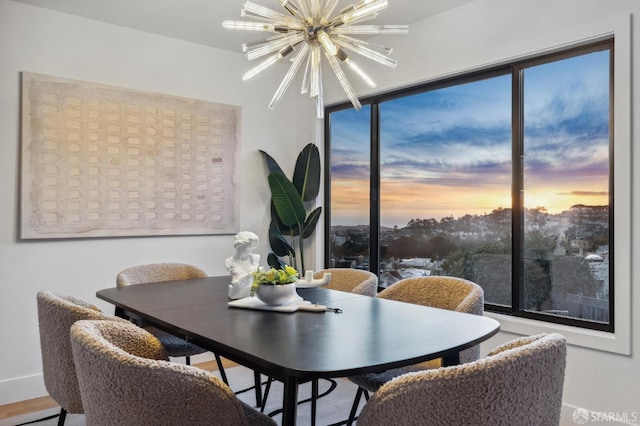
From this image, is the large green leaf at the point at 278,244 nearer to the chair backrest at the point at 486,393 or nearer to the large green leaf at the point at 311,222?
the large green leaf at the point at 311,222

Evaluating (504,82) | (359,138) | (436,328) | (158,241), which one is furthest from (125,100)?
(436,328)

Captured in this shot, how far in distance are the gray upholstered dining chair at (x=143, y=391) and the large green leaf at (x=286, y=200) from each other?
2.75 meters

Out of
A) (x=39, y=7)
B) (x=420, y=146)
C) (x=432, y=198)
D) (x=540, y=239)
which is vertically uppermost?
(x=39, y=7)

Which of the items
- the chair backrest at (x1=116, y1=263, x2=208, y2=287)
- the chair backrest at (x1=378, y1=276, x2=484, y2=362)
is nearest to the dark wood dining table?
the chair backrest at (x1=378, y1=276, x2=484, y2=362)

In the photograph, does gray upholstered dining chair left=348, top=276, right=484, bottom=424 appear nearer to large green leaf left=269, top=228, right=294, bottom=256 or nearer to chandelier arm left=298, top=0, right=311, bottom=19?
chandelier arm left=298, top=0, right=311, bottom=19

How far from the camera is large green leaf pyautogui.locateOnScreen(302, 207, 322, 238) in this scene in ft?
13.8

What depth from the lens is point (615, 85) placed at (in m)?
2.43

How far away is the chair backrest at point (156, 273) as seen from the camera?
2834 millimetres

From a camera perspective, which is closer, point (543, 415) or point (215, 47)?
point (543, 415)

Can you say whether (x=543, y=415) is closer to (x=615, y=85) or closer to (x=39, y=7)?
(x=615, y=85)

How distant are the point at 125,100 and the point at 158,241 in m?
1.09

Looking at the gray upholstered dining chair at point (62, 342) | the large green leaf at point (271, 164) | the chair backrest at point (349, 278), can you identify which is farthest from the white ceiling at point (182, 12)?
the gray upholstered dining chair at point (62, 342)

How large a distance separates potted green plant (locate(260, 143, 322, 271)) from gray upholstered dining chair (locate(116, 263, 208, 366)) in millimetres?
1138

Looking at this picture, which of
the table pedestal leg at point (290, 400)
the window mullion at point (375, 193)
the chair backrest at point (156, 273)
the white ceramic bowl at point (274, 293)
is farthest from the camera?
the window mullion at point (375, 193)
